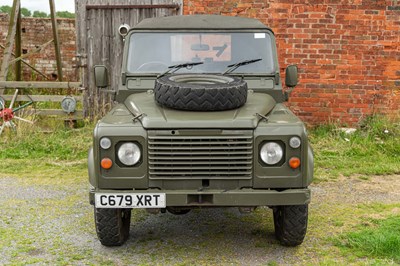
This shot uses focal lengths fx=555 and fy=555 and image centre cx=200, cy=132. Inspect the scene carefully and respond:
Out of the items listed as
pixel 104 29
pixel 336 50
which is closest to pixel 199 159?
pixel 336 50

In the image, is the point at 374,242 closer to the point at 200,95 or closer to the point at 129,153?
the point at 200,95

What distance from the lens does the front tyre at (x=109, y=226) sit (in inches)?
176

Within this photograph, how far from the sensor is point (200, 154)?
4.16 meters

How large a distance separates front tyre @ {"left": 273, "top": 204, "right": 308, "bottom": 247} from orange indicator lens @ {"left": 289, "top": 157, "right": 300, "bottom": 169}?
43 centimetres

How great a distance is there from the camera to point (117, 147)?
4195mm

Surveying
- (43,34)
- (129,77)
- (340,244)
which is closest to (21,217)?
(129,77)

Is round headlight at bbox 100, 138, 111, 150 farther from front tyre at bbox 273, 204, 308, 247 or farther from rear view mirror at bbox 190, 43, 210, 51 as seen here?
rear view mirror at bbox 190, 43, 210, 51

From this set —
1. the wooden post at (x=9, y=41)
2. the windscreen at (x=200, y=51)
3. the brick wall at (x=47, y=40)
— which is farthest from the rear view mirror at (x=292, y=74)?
the brick wall at (x=47, y=40)

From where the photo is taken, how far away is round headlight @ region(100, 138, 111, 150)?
4168 millimetres

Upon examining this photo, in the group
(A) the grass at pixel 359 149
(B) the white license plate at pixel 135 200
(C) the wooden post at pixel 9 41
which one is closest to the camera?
(B) the white license plate at pixel 135 200

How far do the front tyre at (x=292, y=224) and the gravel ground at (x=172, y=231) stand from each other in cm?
10

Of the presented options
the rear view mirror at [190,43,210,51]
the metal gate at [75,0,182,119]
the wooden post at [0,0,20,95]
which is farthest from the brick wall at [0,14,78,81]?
the rear view mirror at [190,43,210,51]

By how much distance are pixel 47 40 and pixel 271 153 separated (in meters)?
12.7

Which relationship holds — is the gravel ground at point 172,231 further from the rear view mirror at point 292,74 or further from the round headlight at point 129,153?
the rear view mirror at point 292,74
